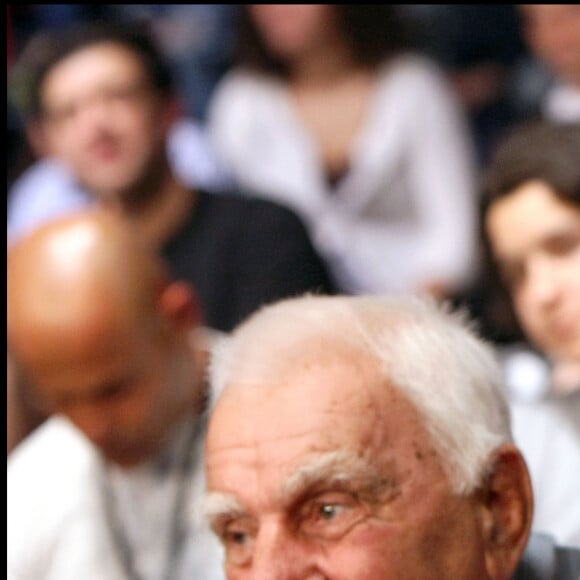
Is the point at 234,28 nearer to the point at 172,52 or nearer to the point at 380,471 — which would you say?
the point at 172,52

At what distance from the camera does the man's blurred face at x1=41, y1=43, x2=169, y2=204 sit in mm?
1353

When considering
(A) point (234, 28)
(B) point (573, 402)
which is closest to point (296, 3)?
(A) point (234, 28)

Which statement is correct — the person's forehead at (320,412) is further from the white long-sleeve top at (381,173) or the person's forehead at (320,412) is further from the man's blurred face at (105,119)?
the man's blurred face at (105,119)

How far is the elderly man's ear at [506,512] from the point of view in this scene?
81 cm

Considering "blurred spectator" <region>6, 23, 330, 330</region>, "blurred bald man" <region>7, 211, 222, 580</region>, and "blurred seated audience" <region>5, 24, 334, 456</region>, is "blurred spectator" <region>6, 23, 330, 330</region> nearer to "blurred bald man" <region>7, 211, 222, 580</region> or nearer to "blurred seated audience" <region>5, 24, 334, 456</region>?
"blurred seated audience" <region>5, 24, 334, 456</region>

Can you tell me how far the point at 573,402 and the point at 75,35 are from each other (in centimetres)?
75

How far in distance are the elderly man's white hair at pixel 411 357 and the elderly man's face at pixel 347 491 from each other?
13mm

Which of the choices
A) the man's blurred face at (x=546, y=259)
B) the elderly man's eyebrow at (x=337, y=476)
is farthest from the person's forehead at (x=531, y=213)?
the elderly man's eyebrow at (x=337, y=476)

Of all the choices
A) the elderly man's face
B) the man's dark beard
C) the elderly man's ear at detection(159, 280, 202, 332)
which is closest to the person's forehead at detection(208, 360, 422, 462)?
the elderly man's face

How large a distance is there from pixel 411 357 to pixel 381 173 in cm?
62

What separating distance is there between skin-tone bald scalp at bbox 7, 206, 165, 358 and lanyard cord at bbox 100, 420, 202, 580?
128 mm

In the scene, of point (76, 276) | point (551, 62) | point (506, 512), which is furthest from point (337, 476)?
point (551, 62)

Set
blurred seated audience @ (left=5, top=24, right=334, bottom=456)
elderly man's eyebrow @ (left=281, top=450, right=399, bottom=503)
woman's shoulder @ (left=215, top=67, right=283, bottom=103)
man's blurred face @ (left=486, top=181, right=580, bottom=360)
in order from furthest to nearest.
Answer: woman's shoulder @ (left=215, top=67, right=283, bottom=103)
blurred seated audience @ (left=5, top=24, right=334, bottom=456)
man's blurred face @ (left=486, top=181, right=580, bottom=360)
elderly man's eyebrow @ (left=281, top=450, right=399, bottom=503)

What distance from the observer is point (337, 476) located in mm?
781
